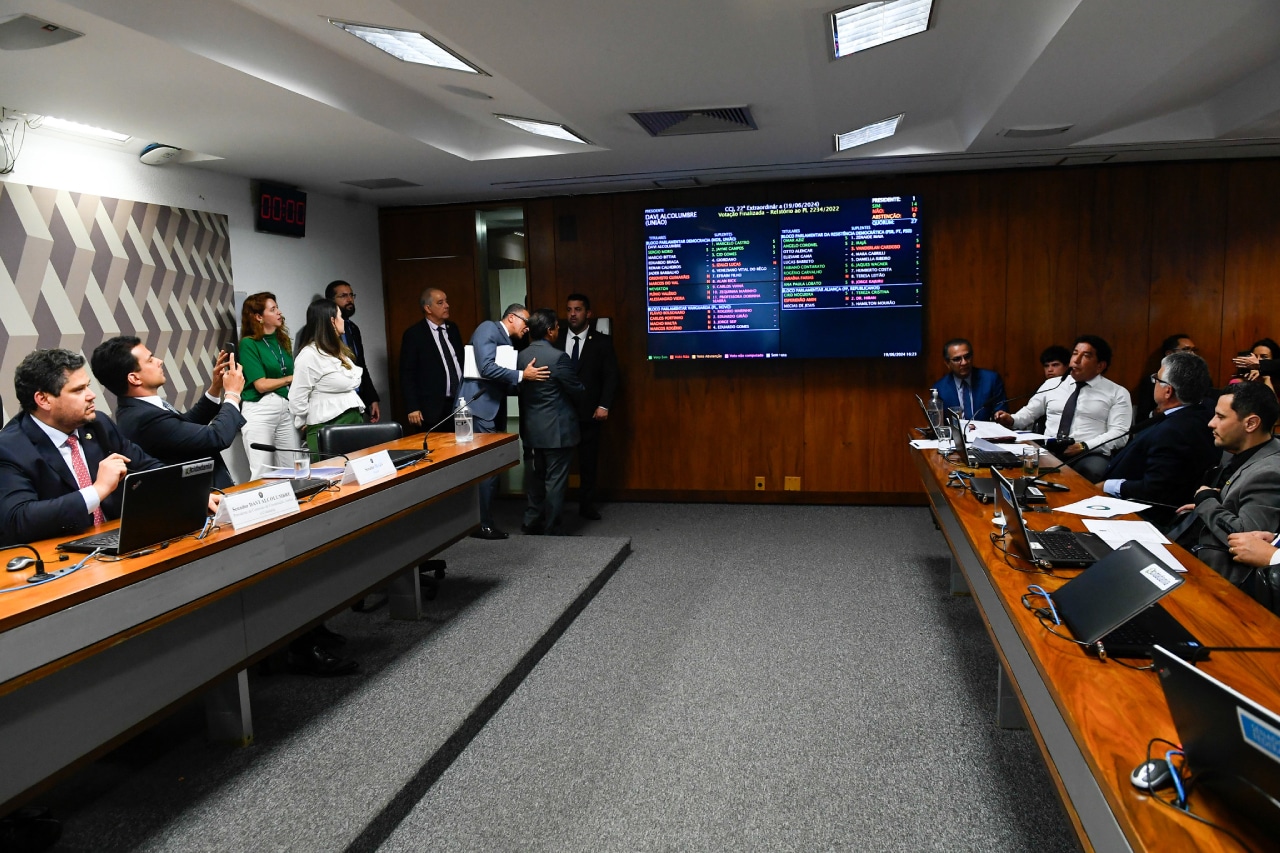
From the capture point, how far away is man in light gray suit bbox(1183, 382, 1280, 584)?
7.78ft

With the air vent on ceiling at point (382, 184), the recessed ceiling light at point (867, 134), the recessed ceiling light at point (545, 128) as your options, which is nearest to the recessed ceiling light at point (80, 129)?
the air vent on ceiling at point (382, 184)

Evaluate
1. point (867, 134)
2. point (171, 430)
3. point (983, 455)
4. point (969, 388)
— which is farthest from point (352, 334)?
point (969, 388)

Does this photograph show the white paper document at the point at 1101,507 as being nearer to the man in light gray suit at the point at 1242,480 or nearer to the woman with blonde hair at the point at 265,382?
the man in light gray suit at the point at 1242,480

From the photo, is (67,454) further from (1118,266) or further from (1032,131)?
(1118,266)

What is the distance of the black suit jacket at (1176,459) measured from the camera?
311cm

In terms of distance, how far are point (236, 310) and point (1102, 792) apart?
488cm

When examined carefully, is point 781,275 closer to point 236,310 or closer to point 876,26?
point 876,26

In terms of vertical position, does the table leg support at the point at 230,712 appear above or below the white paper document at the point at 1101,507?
below

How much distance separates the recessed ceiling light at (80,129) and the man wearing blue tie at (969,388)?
16.0 feet

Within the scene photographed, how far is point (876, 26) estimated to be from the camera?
2.95 metres

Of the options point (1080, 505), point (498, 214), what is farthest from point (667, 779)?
point (498, 214)

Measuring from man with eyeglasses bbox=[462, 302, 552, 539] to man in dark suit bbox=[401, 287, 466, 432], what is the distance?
0.37 m

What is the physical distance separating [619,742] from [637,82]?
8.99 feet

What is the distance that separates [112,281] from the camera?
3.81 metres
